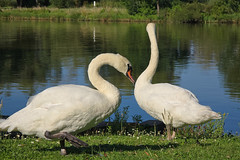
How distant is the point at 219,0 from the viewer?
59.8 meters

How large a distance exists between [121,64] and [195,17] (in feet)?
169

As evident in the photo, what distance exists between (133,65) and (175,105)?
12.8 metres

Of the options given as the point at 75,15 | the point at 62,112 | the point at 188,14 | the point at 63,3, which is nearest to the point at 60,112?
the point at 62,112

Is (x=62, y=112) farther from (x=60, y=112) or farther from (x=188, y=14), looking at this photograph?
(x=188, y=14)

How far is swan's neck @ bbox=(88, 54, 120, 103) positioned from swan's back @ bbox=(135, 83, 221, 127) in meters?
1.18

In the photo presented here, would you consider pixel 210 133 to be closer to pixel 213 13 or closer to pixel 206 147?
pixel 206 147

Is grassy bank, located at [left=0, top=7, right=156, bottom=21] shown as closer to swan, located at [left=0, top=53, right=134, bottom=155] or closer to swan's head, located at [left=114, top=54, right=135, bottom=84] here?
swan's head, located at [left=114, top=54, right=135, bottom=84]

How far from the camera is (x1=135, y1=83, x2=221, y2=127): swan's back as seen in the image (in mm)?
6321

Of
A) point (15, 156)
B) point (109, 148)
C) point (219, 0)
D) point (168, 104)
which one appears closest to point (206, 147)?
point (168, 104)

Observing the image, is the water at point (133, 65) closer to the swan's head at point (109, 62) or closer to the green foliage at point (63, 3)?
the swan's head at point (109, 62)

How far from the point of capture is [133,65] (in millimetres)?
19391

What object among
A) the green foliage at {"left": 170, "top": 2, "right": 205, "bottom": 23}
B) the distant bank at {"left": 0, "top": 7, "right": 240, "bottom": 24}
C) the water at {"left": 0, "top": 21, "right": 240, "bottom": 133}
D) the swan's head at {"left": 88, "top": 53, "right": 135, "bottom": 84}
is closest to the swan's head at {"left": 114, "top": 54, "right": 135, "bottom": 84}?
the swan's head at {"left": 88, "top": 53, "right": 135, "bottom": 84}

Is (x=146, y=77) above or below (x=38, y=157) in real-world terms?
above

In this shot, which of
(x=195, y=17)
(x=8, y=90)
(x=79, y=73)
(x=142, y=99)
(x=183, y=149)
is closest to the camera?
(x=183, y=149)
